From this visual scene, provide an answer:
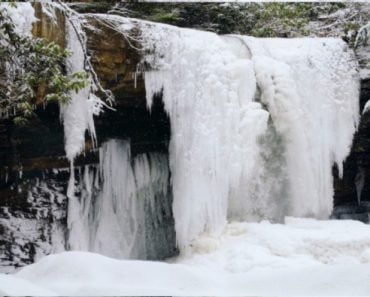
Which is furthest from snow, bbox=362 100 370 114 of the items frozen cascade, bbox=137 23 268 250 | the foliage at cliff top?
the foliage at cliff top

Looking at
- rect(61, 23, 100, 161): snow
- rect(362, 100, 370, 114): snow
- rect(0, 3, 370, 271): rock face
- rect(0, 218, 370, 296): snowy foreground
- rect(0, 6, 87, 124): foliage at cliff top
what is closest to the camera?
rect(0, 218, 370, 296): snowy foreground

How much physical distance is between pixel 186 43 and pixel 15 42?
2379mm

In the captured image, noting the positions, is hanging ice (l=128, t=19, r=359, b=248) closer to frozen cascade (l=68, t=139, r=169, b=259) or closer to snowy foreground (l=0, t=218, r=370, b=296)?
frozen cascade (l=68, t=139, r=169, b=259)

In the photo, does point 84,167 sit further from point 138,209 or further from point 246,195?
point 246,195

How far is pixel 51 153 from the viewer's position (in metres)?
6.38

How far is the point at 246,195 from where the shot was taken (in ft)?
22.1

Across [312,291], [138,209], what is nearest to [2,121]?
[138,209]

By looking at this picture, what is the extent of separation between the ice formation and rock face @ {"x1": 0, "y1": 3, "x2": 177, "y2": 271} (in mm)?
264

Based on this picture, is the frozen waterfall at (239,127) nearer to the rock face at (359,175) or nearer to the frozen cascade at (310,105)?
the frozen cascade at (310,105)

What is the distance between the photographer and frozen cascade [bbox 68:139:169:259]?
22.0 feet

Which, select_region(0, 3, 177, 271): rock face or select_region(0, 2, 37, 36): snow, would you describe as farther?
select_region(0, 3, 177, 271): rock face

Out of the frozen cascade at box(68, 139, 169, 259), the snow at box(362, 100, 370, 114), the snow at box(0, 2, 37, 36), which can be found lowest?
the frozen cascade at box(68, 139, 169, 259)

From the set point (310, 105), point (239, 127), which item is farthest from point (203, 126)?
point (310, 105)

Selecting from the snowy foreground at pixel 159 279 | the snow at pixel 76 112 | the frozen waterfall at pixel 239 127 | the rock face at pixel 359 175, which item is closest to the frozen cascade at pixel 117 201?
the frozen waterfall at pixel 239 127
